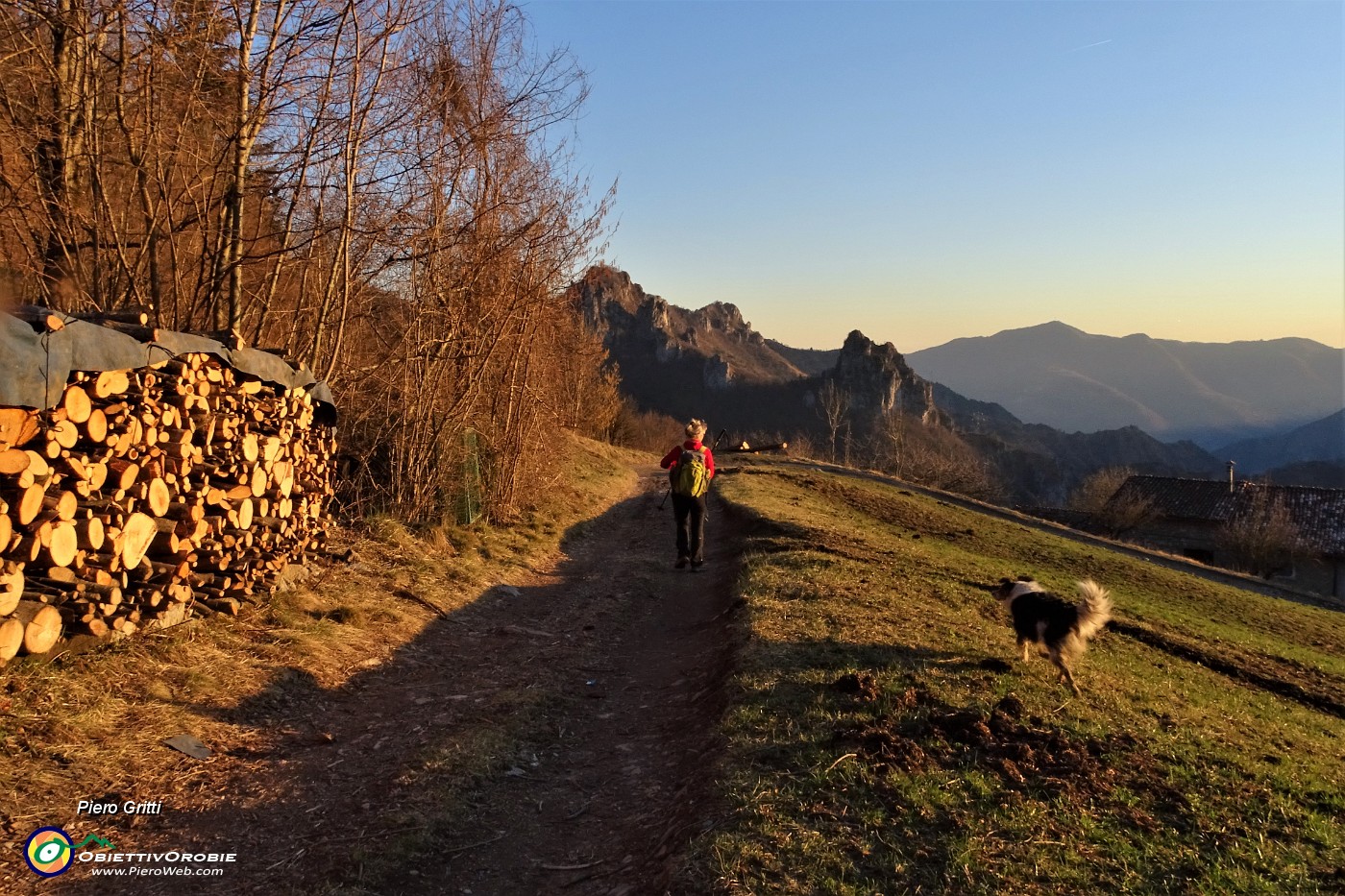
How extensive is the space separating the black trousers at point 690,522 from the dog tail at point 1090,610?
6518 mm

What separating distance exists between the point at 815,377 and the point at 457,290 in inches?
5303

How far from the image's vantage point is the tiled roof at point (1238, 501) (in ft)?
184

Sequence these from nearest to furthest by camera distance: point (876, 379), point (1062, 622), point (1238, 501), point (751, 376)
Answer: point (1062, 622)
point (1238, 501)
point (876, 379)
point (751, 376)

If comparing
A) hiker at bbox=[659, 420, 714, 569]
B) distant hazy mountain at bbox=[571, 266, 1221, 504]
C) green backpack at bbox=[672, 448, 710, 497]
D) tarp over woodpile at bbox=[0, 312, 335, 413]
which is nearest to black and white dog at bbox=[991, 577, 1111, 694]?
hiker at bbox=[659, 420, 714, 569]

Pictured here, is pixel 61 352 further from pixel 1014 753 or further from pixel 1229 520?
pixel 1229 520

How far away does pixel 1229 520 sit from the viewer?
59938 millimetres

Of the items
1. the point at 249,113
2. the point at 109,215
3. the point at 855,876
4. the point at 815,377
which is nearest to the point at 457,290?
the point at 249,113

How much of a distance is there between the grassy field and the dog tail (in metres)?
0.58

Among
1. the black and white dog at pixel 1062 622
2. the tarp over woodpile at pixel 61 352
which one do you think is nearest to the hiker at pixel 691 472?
the black and white dog at pixel 1062 622

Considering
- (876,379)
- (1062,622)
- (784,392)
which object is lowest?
(1062,622)

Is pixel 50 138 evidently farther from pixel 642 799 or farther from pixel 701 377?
pixel 701 377

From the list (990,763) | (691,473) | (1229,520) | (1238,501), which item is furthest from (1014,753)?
(1238,501)
